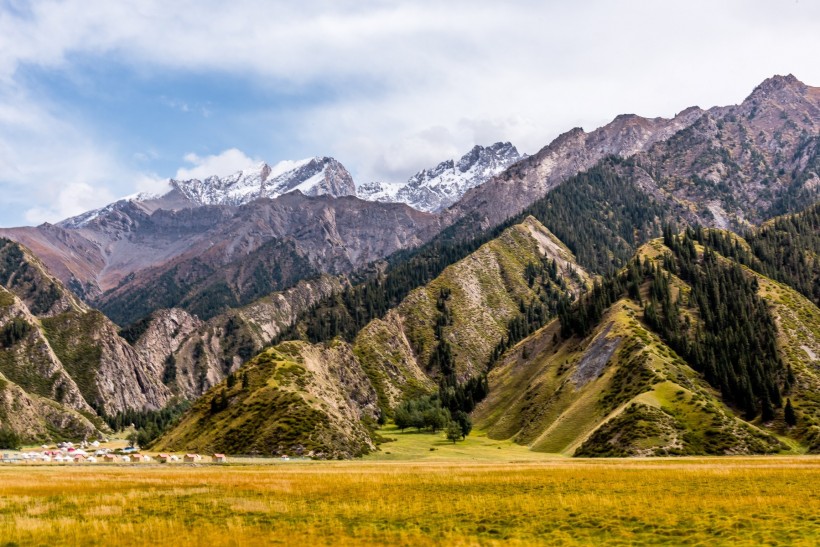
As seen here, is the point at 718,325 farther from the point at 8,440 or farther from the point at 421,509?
the point at 8,440

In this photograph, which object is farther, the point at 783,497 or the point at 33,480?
the point at 33,480

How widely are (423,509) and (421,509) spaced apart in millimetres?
146

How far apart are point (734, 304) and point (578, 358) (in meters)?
52.4

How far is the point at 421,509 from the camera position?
3744 cm

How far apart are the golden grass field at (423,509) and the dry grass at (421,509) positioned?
0.09m

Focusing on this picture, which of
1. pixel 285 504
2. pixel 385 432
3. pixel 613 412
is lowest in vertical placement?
pixel 385 432

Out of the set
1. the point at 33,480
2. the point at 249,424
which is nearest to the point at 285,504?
the point at 33,480

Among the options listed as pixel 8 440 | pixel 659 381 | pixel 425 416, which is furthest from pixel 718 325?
pixel 8 440

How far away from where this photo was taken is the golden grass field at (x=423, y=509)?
92.2 ft

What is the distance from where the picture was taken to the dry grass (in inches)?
1109

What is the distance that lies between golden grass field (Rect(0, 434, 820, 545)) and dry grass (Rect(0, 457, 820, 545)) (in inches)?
3.7

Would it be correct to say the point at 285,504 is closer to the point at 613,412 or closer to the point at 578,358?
the point at 613,412

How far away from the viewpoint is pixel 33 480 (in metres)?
52.3

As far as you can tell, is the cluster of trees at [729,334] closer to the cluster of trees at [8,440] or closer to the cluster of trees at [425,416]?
the cluster of trees at [425,416]
